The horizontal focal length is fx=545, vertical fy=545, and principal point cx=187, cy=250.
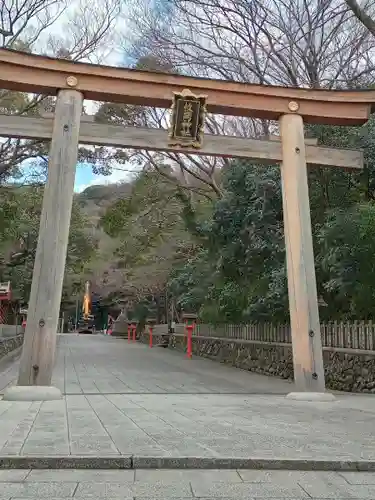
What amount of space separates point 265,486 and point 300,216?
21.6 ft

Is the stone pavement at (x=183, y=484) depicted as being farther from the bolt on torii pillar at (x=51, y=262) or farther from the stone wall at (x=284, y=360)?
the stone wall at (x=284, y=360)

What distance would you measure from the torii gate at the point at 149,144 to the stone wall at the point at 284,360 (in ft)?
6.36

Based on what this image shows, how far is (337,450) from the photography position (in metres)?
4.66

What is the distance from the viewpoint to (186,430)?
5.54 metres

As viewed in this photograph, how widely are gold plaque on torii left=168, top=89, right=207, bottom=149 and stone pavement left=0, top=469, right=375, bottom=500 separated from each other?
6810mm

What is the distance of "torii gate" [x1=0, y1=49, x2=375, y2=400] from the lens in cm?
870

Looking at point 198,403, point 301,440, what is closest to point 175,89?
point 198,403

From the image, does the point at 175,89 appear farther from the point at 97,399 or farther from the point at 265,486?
the point at 265,486

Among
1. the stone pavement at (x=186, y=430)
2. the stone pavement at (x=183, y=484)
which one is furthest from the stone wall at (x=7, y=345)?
the stone pavement at (x=183, y=484)

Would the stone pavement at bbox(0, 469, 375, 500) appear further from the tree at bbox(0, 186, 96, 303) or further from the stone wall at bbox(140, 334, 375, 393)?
the tree at bbox(0, 186, 96, 303)

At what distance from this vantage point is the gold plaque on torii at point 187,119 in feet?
32.2

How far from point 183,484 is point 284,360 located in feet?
33.8

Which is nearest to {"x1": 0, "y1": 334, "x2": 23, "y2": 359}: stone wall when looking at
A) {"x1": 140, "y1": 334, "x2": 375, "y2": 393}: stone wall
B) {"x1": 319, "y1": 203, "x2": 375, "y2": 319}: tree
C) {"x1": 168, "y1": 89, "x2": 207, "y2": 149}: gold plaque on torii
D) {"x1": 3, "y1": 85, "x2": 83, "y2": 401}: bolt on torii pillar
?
{"x1": 140, "y1": 334, "x2": 375, "y2": 393}: stone wall

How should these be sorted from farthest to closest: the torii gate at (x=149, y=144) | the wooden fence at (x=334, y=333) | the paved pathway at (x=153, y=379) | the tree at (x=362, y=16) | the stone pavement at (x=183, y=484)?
1. the tree at (x=362, y=16)
2. the paved pathway at (x=153, y=379)
3. the wooden fence at (x=334, y=333)
4. the torii gate at (x=149, y=144)
5. the stone pavement at (x=183, y=484)
